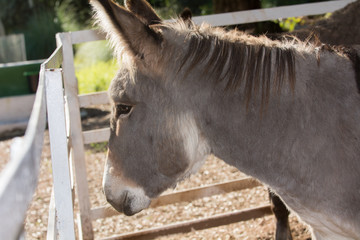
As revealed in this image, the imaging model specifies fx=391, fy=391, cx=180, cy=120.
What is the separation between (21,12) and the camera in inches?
759

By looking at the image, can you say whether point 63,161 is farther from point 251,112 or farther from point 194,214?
point 194,214

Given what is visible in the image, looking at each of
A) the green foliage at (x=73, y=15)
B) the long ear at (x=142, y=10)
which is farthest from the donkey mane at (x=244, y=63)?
the green foliage at (x=73, y=15)

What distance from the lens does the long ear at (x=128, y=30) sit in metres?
1.83

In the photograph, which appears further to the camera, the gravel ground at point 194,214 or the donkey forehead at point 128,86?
the gravel ground at point 194,214

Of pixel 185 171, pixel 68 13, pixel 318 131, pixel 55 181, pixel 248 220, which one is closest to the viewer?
pixel 55 181

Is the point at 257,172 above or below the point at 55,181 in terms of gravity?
below

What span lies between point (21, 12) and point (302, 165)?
20015 mm

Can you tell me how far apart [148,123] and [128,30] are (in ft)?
1.62

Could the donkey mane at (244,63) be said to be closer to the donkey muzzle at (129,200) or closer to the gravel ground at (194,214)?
the donkey muzzle at (129,200)

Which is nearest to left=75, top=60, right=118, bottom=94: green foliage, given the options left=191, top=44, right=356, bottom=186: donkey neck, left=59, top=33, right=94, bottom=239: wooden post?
left=59, top=33, right=94, bottom=239: wooden post

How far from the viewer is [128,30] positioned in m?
1.88

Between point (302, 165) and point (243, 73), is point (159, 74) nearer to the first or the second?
point (243, 73)

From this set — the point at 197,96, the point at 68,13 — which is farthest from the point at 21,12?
the point at 197,96

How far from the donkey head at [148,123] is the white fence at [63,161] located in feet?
0.97
